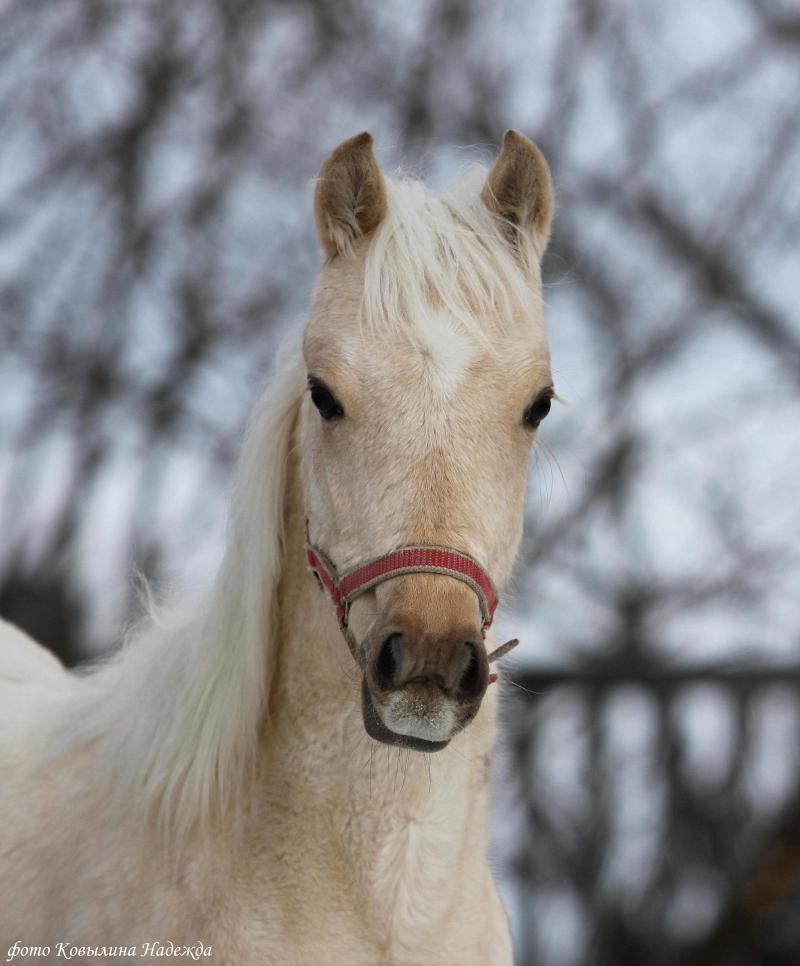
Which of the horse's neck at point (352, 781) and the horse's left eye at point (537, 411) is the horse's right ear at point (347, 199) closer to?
the horse's left eye at point (537, 411)

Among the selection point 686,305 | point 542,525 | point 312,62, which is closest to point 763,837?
point 542,525

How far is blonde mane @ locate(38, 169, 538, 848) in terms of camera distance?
Answer: 2662 millimetres

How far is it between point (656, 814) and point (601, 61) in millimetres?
5149

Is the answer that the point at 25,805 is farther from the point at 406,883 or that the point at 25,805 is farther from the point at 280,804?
the point at 406,883

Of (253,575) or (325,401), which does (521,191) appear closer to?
(325,401)

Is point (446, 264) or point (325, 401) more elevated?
point (446, 264)

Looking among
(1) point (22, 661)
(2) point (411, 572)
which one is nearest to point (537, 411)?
(2) point (411, 572)

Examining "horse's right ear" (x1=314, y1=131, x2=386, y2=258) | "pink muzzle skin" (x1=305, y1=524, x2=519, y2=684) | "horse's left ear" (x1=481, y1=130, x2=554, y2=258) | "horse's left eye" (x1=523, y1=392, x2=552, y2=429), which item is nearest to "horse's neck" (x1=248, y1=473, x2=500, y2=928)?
"pink muzzle skin" (x1=305, y1=524, x2=519, y2=684)

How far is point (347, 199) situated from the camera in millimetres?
2871

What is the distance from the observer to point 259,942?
249 centimetres

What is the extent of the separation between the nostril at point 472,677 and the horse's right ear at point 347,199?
118 cm

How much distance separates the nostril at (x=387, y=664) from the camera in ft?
7.11

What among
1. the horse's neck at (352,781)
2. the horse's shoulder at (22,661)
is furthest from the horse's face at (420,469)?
the horse's shoulder at (22,661)

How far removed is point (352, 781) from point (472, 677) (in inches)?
21.7
